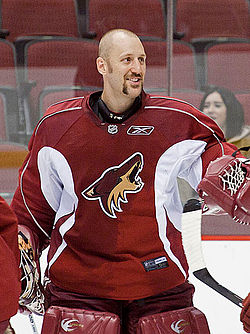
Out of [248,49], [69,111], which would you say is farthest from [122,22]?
[69,111]

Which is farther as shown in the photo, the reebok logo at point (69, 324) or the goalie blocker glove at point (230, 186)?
the reebok logo at point (69, 324)

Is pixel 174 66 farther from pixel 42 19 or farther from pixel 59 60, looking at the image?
pixel 42 19

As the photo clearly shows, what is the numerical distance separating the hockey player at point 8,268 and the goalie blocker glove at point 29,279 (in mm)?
292

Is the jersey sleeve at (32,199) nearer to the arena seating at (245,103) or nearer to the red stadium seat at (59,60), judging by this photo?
the red stadium seat at (59,60)

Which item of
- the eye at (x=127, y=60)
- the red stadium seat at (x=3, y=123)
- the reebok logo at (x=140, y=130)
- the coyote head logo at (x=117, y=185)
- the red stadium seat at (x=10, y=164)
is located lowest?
the red stadium seat at (x=10, y=164)

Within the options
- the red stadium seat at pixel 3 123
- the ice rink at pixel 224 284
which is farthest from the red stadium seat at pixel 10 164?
the ice rink at pixel 224 284

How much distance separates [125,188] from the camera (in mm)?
1605

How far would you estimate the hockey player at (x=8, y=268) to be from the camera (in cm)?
117

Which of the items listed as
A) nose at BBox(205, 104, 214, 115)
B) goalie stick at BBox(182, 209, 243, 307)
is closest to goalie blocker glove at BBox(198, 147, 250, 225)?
goalie stick at BBox(182, 209, 243, 307)

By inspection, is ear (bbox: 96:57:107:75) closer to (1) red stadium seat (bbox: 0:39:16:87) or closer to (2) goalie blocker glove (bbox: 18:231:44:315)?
(2) goalie blocker glove (bbox: 18:231:44:315)

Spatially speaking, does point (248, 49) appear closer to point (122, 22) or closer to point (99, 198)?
point (122, 22)

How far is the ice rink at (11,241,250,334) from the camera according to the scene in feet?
6.01

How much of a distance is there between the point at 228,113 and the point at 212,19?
40cm

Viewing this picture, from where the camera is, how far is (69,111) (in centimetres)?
166
